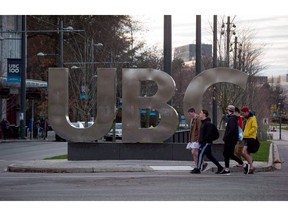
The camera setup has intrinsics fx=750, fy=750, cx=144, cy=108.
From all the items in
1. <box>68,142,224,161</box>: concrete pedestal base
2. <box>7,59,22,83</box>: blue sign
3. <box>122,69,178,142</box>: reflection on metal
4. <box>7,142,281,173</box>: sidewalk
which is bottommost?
<box>7,142,281,173</box>: sidewalk

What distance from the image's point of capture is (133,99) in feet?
77.8

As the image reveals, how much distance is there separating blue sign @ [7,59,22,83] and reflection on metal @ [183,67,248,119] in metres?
25.3

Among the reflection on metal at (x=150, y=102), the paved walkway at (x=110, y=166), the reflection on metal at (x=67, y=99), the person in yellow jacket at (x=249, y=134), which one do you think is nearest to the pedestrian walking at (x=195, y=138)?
the paved walkway at (x=110, y=166)

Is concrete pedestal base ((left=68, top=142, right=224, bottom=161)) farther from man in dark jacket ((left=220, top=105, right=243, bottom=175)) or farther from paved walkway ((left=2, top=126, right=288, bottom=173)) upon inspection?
man in dark jacket ((left=220, top=105, right=243, bottom=175))

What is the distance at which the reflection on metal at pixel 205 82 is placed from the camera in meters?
23.7

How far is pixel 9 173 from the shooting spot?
20688 mm

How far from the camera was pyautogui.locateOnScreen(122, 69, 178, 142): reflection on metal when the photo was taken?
77.5 feet

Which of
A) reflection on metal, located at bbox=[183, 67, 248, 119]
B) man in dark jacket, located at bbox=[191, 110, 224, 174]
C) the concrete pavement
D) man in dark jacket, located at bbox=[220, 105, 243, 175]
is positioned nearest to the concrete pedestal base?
the concrete pavement

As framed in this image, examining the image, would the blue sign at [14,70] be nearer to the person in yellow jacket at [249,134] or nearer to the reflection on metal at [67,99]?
the reflection on metal at [67,99]

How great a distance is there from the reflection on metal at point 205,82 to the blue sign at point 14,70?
2530cm

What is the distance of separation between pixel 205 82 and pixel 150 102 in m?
1.87

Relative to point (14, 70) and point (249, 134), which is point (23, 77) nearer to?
point (14, 70)

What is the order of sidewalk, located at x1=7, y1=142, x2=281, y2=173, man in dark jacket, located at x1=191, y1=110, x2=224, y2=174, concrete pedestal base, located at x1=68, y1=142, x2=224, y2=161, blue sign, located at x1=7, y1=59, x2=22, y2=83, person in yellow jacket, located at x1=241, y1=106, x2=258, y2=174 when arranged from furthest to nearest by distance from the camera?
blue sign, located at x1=7, y1=59, x2=22, y2=83
concrete pedestal base, located at x1=68, y1=142, x2=224, y2=161
sidewalk, located at x1=7, y1=142, x2=281, y2=173
person in yellow jacket, located at x1=241, y1=106, x2=258, y2=174
man in dark jacket, located at x1=191, y1=110, x2=224, y2=174

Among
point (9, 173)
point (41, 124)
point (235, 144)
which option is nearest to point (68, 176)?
point (9, 173)
